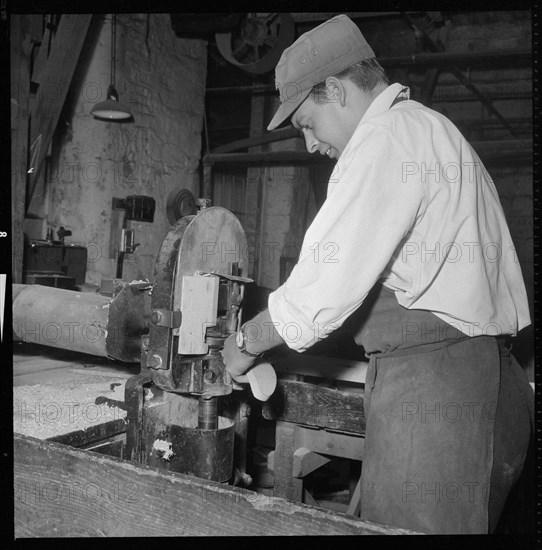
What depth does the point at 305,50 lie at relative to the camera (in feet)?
4.26

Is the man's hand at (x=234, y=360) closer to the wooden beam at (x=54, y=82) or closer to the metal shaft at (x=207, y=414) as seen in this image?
the metal shaft at (x=207, y=414)

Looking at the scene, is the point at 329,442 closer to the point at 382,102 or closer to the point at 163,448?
the point at 163,448

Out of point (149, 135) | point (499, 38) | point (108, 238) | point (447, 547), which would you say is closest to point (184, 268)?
point (447, 547)

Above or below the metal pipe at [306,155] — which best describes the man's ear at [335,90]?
below

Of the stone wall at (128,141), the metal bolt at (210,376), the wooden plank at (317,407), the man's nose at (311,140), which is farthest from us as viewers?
the stone wall at (128,141)

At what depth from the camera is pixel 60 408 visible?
1.51 meters

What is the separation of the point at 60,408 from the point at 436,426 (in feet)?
3.43

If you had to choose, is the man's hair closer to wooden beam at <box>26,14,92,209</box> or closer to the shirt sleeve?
the shirt sleeve

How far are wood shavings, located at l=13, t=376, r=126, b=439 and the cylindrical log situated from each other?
0.61 ft

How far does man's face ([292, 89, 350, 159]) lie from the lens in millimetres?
1314

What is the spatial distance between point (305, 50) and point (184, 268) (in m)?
0.61

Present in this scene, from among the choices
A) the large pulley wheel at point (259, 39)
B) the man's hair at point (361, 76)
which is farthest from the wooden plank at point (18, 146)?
the large pulley wheel at point (259, 39)

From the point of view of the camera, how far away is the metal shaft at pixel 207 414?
51.8 inches

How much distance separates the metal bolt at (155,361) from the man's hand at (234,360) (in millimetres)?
160
